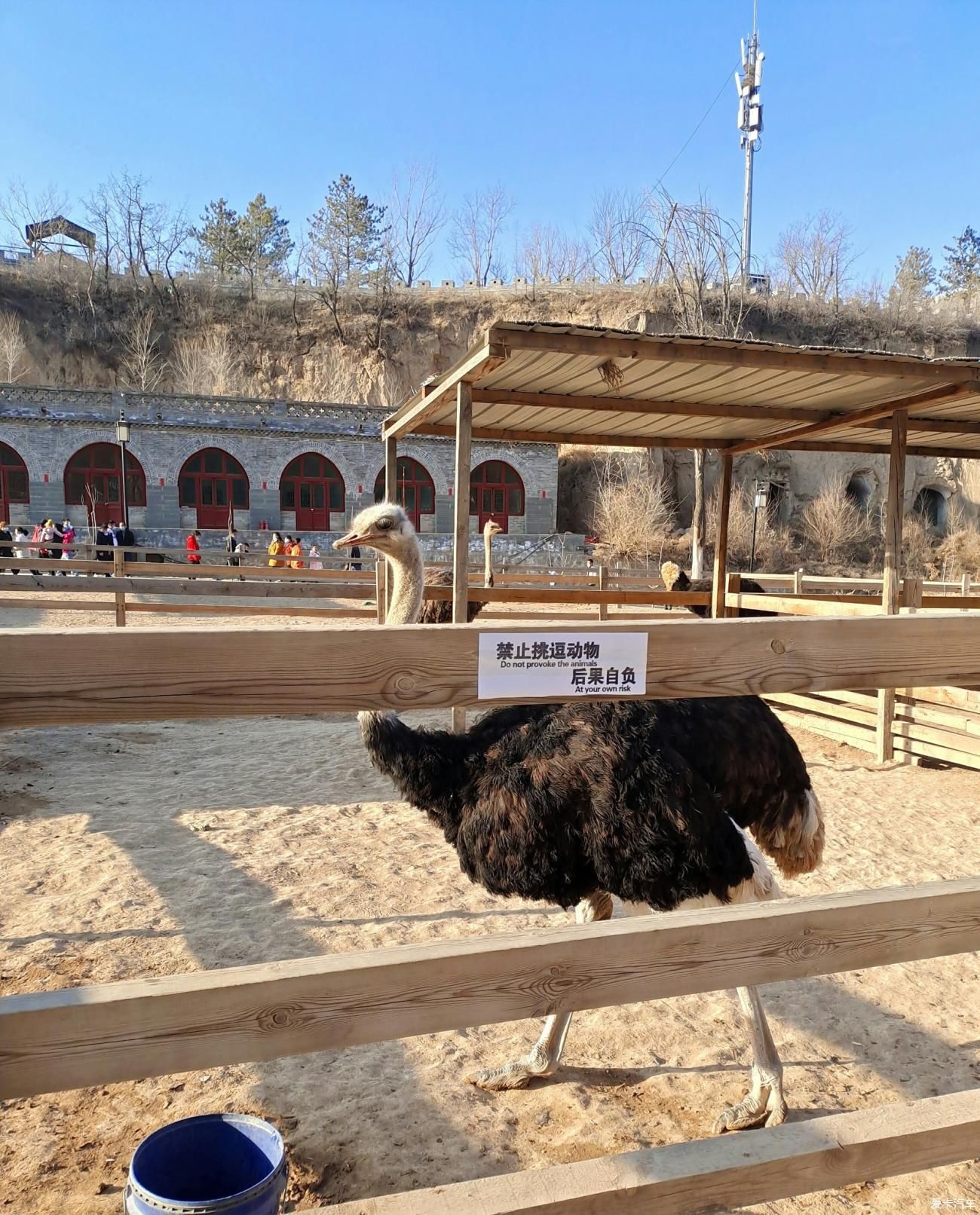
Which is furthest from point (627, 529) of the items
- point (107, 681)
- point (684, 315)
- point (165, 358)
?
point (107, 681)

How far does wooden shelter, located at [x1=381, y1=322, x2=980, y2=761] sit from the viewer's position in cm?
477

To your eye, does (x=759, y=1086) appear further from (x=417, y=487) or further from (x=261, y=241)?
(x=261, y=241)

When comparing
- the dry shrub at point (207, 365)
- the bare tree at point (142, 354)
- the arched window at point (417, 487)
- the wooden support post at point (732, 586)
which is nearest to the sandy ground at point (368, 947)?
the wooden support post at point (732, 586)

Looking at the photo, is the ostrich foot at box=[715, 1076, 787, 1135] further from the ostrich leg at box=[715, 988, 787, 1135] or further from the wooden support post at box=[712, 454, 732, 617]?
the wooden support post at box=[712, 454, 732, 617]

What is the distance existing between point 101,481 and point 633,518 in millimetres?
17494

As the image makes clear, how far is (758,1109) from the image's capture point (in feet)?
8.48

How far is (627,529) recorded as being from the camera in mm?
29844

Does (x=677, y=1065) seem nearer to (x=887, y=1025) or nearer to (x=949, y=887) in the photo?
(x=887, y=1025)

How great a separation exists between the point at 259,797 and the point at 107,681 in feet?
14.3

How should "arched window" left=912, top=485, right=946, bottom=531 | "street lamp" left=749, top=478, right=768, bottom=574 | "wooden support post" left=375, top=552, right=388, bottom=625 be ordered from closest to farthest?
"wooden support post" left=375, top=552, right=388, bottom=625 < "street lamp" left=749, top=478, right=768, bottom=574 < "arched window" left=912, top=485, right=946, bottom=531

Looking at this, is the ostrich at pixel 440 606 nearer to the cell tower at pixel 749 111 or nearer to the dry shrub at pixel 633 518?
the dry shrub at pixel 633 518

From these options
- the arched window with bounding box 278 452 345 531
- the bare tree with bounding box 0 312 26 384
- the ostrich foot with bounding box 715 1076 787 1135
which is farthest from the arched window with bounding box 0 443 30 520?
the ostrich foot with bounding box 715 1076 787 1135

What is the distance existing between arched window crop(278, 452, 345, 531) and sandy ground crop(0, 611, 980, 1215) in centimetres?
2541

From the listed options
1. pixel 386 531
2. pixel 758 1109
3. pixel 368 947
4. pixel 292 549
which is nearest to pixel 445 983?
pixel 758 1109
